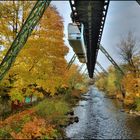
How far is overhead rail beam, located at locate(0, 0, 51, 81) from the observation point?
2448cm

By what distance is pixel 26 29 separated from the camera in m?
24.9

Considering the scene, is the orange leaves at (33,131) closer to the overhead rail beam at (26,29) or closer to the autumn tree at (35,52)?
the overhead rail beam at (26,29)

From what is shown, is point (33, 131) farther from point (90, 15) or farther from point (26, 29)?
point (90, 15)

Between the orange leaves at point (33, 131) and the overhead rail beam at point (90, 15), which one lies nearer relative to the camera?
the orange leaves at point (33, 131)

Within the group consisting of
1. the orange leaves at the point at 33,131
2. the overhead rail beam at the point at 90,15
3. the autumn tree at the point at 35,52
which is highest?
the overhead rail beam at the point at 90,15

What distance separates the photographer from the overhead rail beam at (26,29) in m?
24.5

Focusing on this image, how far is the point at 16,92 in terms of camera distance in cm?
3253

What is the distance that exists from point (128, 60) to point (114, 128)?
27.7 meters

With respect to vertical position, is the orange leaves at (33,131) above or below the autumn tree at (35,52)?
below

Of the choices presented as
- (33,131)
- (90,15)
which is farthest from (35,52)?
(33,131)

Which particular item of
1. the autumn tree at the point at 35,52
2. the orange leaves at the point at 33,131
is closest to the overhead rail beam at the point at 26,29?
the orange leaves at the point at 33,131

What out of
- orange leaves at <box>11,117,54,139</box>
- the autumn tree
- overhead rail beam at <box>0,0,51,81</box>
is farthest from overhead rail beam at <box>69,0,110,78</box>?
orange leaves at <box>11,117,54,139</box>

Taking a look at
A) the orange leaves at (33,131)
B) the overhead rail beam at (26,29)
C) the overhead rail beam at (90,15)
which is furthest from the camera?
the overhead rail beam at (90,15)

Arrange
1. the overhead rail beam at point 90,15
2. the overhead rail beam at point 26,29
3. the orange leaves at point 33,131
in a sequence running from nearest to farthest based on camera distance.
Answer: the orange leaves at point 33,131 → the overhead rail beam at point 26,29 → the overhead rail beam at point 90,15
